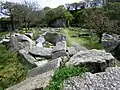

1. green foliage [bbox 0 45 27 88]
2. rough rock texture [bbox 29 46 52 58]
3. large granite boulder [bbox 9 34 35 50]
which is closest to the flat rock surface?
green foliage [bbox 0 45 27 88]

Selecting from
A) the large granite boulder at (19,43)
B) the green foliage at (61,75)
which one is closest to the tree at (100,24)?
the large granite boulder at (19,43)

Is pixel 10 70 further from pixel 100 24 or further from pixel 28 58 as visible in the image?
pixel 100 24

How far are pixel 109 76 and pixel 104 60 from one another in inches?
88.6

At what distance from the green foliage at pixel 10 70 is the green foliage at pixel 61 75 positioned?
3676 mm

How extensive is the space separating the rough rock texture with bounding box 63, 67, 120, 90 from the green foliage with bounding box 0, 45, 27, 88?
4.77m

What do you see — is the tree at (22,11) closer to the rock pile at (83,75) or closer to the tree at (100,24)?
the tree at (100,24)

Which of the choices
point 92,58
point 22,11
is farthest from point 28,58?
point 22,11

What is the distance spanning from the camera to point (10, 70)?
42.9 feet

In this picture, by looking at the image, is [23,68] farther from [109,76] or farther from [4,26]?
[4,26]

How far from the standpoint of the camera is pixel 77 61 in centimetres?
969

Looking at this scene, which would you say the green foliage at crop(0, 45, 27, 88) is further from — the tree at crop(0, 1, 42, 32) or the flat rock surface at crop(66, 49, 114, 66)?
the tree at crop(0, 1, 42, 32)

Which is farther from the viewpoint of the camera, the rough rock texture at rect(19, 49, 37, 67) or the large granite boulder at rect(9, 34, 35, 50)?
the large granite boulder at rect(9, 34, 35, 50)

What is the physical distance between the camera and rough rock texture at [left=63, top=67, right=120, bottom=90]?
690 centimetres

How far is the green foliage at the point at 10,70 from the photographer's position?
1182 centimetres
